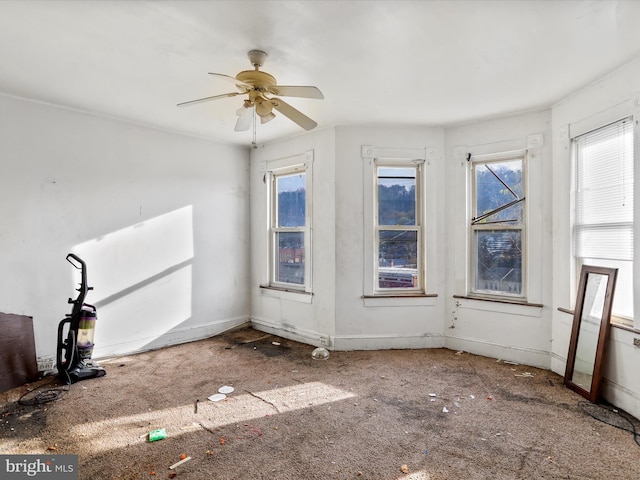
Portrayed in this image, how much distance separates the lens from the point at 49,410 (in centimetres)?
274

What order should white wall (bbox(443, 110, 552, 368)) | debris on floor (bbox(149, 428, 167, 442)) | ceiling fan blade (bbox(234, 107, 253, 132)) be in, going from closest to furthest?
debris on floor (bbox(149, 428, 167, 442)), ceiling fan blade (bbox(234, 107, 253, 132)), white wall (bbox(443, 110, 552, 368))

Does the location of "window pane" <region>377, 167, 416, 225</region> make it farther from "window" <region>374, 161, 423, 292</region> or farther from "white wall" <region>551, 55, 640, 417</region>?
"white wall" <region>551, 55, 640, 417</region>

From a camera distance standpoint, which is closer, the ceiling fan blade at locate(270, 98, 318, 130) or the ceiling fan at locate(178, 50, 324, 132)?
the ceiling fan at locate(178, 50, 324, 132)

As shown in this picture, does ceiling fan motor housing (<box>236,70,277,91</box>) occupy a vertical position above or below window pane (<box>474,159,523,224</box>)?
above

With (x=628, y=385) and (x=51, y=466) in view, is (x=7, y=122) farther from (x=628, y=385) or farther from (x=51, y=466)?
(x=628, y=385)

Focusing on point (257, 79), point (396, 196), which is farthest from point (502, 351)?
point (257, 79)

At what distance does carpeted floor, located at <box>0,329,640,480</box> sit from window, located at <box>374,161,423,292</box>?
3.32 ft

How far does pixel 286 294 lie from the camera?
4777 millimetres

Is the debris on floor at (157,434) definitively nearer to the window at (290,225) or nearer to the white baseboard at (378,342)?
the white baseboard at (378,342)

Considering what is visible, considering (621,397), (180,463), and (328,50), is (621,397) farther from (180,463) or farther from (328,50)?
(328,50)

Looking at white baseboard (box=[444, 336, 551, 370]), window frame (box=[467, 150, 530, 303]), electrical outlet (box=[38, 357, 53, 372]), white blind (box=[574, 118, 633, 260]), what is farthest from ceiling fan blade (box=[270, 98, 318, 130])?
electrical outlet (box=[38, 357, 53, 372])

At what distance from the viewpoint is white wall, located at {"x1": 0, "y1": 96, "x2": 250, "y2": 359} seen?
3.39 meters

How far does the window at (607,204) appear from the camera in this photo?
2850 mm

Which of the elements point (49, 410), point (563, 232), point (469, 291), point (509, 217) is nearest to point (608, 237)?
point (563, 232)
